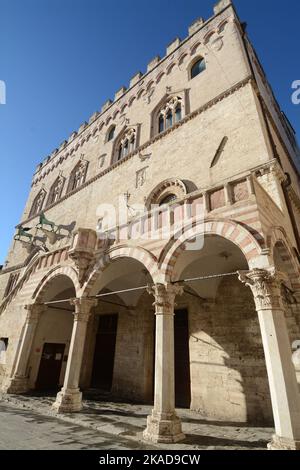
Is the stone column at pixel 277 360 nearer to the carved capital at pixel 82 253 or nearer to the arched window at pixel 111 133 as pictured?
the carved capital at pixel 82 253

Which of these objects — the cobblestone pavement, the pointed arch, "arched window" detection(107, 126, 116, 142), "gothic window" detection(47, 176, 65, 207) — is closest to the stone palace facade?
the pointed arch

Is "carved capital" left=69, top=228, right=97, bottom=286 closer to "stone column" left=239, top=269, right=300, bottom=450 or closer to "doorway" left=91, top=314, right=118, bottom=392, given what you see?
"doorway" left=91, top=314, right=118, bottom=392

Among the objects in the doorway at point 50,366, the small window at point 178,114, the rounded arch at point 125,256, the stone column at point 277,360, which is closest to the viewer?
the stone column at point 277,360

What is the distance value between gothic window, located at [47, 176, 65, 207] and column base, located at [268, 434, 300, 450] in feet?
Result: 68.1

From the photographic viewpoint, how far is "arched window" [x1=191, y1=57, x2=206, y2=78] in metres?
14.5

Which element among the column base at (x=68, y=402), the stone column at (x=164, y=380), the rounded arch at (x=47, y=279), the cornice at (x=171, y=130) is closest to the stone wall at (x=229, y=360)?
the stone column at (x=164, y=380)

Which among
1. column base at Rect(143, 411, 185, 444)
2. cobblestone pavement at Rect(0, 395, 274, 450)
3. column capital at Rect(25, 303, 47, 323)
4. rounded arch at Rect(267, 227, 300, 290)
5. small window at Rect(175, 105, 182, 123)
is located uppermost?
small window at Rect(175, 105, 182, 123)

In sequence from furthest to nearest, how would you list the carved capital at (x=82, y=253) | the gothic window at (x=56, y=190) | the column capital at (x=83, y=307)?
the gothic window at (x=56, y=190) → the carved capital at (x=82, y=253) → the column capital at (x=83, y=307)

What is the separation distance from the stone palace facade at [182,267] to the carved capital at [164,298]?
3cm

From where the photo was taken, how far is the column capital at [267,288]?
5.11m

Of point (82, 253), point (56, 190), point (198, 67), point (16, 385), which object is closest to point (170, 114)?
point (198, 67)

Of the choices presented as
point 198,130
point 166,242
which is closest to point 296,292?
point 166,242
